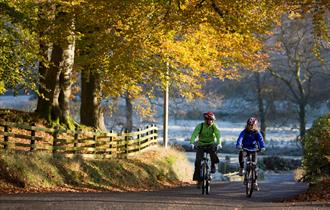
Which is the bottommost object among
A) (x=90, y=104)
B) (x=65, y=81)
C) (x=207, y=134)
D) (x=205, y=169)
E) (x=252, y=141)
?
(x=205, y=169)

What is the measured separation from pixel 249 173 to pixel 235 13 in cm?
488

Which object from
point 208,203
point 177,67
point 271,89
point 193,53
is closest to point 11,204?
point 208,203

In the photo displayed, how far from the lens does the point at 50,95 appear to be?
23.8 m

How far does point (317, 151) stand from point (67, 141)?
8016 millimetres

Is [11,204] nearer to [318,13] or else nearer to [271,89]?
[318,13]

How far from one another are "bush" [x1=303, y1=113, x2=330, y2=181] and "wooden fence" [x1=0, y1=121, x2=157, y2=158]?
770 cm

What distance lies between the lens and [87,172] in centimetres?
2052

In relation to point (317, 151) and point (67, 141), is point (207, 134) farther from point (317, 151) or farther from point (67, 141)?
point (67, 141)

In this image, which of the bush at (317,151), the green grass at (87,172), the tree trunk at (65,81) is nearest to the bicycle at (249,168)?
the bush at (317,151)

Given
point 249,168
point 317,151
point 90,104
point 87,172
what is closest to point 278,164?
point 90,104

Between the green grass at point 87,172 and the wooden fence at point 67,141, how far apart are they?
0.38 m

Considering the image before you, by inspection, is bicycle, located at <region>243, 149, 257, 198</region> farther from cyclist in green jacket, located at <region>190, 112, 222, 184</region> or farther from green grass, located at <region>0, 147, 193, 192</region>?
green grass, located at <region>0, 147, 193, 192</region>

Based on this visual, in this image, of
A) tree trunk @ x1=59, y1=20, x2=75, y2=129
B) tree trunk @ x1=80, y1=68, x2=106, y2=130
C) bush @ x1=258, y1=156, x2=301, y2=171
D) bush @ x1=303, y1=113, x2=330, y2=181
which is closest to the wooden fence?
tree trunk @ x1=59, y1=20, x2=75, y2=129

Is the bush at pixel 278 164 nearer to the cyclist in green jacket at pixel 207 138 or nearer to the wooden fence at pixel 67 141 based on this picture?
the wooden fence at pixel 67 141
